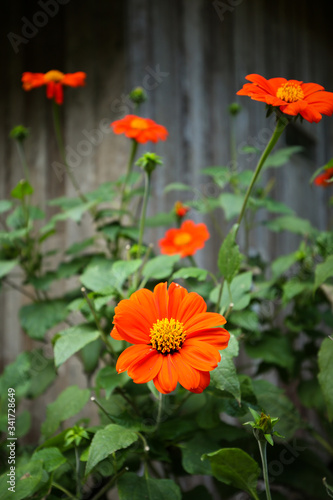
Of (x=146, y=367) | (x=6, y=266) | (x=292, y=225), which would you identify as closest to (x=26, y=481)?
(x=146, y=367)

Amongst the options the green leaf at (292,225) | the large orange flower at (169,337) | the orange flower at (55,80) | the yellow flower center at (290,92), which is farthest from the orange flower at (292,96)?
the green leaf at (292,225)

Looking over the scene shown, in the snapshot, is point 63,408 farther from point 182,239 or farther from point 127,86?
point 127,86

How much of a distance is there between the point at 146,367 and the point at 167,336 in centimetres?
5

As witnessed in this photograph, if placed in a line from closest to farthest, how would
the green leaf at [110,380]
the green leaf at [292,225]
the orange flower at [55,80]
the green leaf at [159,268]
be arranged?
the green leaf at [110,380] → the green leaf at [159,268] → the orange flower at [55,80] → the green leaf at [292,225]

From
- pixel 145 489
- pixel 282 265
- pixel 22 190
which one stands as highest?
pixel 22 190

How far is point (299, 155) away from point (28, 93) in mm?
1508

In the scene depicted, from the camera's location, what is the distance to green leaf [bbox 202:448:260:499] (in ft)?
2.21

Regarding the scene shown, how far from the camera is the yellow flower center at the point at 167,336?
603 millimetres

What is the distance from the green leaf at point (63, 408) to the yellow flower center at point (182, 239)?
0.42 meters

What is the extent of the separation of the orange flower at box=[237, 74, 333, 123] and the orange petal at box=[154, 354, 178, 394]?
373 mm

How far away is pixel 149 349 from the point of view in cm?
60

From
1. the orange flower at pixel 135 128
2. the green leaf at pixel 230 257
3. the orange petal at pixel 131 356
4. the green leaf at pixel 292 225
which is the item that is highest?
the orange flower at pixel 135 128

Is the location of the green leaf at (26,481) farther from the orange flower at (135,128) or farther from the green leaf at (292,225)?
the green leaf at (292,225)

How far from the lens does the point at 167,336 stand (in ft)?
1.98
